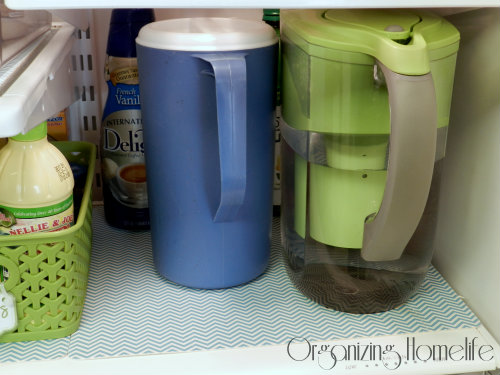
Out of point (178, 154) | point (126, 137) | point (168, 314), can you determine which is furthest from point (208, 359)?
point (126, 137)

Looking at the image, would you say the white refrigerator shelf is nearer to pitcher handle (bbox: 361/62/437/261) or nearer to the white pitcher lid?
pitcher handle (bbox: 361/62/437/261)

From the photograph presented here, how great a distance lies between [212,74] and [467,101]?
0.86 ft

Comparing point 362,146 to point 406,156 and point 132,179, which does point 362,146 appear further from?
point 132,179

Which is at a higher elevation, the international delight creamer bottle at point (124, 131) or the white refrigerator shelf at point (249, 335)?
the international delight creamer bottle at point (124, 131)

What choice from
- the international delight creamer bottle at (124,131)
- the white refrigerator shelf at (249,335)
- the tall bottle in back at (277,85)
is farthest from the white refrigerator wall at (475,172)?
the international delight creamer bottle at (124,131)

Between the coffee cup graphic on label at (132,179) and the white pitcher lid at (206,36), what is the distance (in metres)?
0.22

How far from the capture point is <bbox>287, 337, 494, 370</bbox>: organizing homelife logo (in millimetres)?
574

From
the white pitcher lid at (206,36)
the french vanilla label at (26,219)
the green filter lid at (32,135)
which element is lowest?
the french vanilla label at (26,219)

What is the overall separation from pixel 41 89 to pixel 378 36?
29cm

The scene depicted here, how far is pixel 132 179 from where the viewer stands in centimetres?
79

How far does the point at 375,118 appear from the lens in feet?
1.86

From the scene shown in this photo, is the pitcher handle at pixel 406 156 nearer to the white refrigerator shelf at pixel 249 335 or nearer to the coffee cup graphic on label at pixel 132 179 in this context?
the white refrigerator shelf at pixel 249 335

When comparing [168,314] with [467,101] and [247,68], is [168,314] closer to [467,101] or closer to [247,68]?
[247,68]

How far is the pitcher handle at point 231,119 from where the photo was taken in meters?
0.55
